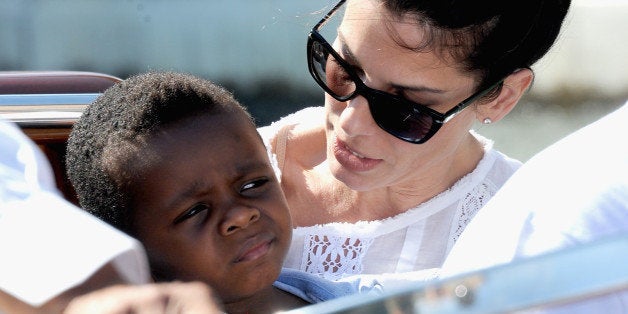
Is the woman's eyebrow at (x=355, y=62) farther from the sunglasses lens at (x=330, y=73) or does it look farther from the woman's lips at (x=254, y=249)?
the woman's lips at (x=254, y=249)

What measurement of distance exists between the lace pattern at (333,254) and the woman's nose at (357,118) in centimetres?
39

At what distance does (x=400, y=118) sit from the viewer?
164 centimetres

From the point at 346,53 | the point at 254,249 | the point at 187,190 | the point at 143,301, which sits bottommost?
the point at 254,249

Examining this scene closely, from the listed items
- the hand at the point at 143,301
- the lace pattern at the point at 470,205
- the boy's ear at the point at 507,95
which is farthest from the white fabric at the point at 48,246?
the lace pattern at the point at 470,205

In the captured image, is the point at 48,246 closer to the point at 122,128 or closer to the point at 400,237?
the point at 122,128

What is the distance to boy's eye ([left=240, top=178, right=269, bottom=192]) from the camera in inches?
61.5

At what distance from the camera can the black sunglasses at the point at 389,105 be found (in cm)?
163

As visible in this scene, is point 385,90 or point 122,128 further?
point 385,90

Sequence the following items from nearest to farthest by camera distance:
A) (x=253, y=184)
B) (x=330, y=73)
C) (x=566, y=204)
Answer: (x=566, y=204) < (x=253, y=184) < (x=330, y=73)

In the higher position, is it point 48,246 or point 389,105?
point 48,246

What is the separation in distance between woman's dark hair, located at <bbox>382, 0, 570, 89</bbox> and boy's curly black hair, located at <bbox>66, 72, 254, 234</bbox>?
1.23ft

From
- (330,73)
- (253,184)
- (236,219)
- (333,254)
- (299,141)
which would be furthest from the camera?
(299,141)

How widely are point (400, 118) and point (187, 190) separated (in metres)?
0.41

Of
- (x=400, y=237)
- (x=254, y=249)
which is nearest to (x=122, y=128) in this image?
(x=254, y=249)
